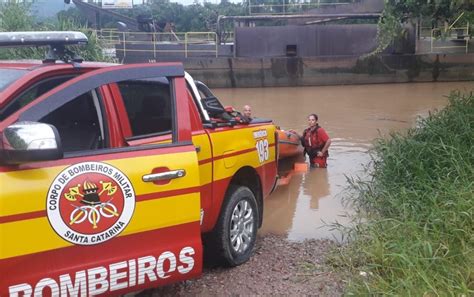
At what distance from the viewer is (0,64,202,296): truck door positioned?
3008 millimetres

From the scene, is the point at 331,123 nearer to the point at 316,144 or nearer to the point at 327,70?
the point at 316,144

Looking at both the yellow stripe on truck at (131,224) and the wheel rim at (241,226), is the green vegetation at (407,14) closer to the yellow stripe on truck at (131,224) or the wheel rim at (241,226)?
the wheel rim at (241,226)

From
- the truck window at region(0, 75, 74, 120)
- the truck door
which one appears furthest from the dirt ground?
the truck window at region(0, 75, 74, 120)

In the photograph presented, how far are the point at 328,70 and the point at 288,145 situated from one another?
17717 millimetres

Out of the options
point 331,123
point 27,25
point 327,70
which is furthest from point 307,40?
point 27,25

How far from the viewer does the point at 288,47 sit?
2861 cm

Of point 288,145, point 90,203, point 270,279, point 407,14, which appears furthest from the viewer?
point 288,145

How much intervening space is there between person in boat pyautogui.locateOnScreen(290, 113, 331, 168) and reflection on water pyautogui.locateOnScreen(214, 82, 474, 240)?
23cm

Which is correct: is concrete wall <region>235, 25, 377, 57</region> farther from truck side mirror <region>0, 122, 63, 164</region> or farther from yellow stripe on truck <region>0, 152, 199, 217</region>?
truck side mirror <region>0, 122, 63, 164</region>

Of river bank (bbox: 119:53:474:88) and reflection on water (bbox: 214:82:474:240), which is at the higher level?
river bank (bbox: 119:53:474:88)

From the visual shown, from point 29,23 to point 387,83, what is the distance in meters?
18.1

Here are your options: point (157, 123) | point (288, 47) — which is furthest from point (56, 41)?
point (288, 47)

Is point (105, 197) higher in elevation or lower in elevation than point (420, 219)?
higher

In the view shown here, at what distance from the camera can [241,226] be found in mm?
5148
